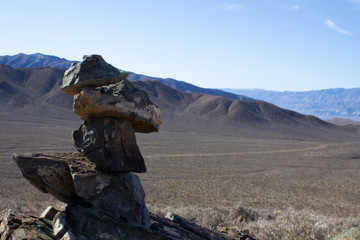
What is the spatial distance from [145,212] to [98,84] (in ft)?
7.80

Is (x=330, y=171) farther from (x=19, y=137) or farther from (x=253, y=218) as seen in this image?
(x=19, y=137)

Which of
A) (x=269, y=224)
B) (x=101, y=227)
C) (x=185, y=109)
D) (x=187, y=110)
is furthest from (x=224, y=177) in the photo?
(x=185, y=109)

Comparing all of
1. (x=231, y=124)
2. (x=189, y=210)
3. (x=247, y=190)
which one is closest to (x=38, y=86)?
(x=231, y=124)

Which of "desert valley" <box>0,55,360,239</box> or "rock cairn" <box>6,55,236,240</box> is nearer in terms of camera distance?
"rock cairn" <box>6,55,236,240</box>

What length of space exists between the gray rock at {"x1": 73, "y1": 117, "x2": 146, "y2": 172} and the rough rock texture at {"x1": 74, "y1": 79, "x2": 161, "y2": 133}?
149 mm

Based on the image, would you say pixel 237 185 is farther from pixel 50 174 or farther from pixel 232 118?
pixel 232 118

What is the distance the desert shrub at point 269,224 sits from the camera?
8.77 m

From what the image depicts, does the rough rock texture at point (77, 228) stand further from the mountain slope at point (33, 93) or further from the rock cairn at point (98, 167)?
the mountain slope at point (33, 93)

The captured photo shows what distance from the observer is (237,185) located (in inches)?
983

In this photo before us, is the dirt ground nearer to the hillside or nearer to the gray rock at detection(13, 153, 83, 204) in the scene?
the gray rock at detection(13, 153, 83, 204)

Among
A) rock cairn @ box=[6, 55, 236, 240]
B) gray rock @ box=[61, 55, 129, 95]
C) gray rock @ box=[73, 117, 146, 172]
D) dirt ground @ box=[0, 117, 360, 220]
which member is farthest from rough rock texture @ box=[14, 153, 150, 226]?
dirt ground @ box=[0, 117, 360, 220]

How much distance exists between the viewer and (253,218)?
37.8ft

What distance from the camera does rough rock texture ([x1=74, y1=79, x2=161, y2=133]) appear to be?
243 inches

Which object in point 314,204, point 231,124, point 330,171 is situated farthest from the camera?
point 231,124
